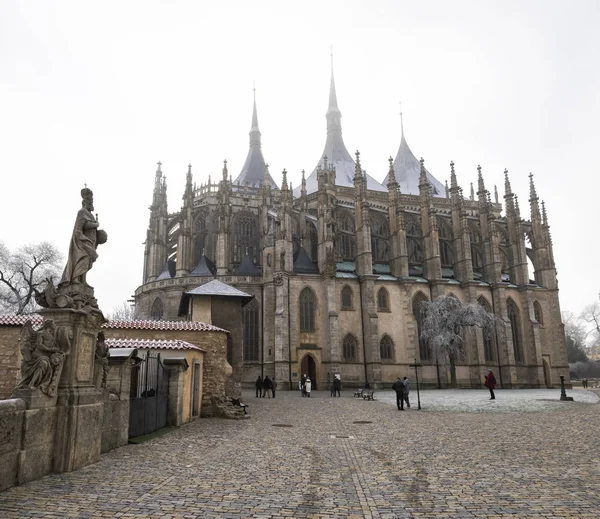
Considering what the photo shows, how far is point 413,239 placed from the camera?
5278 centimetres

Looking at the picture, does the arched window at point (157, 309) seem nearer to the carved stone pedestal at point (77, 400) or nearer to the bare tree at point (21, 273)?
the bare tree at point (21, 273)

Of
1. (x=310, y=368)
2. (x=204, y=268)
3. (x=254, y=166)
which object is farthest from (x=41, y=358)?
(x=254, y=166)

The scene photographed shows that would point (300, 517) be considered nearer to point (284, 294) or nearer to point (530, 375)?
point (284, 294)

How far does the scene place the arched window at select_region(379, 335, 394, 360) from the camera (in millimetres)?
42747

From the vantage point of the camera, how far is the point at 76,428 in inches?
320

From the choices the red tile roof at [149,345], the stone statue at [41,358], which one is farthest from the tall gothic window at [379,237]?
the stone statue at [41,358]

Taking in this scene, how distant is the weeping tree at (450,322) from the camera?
37562mm

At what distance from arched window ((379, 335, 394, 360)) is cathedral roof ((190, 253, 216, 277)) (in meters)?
16.1

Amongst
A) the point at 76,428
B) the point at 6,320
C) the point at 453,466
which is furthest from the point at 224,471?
the point at 6,320

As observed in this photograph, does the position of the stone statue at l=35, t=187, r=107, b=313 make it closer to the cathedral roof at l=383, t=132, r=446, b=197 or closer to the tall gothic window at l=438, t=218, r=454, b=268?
the tall gothic window at l=438, t=218, r=454, b=268

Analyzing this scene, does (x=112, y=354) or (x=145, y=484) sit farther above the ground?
(x=112, y=354)

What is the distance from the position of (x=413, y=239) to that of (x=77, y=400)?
1869 inches

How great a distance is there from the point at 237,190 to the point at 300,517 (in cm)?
5238

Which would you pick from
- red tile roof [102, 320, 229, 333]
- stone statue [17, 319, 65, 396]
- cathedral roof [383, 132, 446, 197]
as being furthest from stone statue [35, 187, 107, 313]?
cathedral roof [383, 132, 446, 197]
